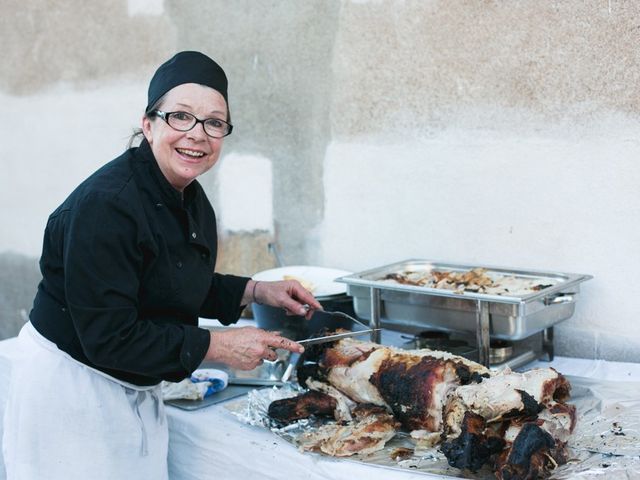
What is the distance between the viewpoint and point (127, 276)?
1826 mm

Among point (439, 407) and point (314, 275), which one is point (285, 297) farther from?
point (314, 275)

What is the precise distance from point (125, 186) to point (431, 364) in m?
0.95

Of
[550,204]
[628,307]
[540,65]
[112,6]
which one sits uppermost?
[112,6]

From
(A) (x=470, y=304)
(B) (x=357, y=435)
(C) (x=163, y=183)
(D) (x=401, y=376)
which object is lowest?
(B) (x=357, y=435)

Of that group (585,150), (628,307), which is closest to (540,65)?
(585,150)


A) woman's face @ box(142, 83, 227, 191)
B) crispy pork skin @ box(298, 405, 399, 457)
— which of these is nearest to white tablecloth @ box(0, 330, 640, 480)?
crispy pork skin @ box(298, 405, 399, 457)

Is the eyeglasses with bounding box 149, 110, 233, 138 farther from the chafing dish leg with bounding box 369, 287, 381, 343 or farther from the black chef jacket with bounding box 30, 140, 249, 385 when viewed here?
the chafing dish leg with bounding box 369, 287, 381, 343

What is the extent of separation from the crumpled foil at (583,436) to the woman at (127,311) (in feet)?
0.95

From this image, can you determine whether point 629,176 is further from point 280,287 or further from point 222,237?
point 222,237

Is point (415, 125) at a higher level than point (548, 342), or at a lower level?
higher

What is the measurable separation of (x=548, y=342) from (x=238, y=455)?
1280 mm

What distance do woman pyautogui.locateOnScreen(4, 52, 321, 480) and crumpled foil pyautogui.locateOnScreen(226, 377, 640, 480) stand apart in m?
0.29

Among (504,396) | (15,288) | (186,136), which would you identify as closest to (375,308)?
(504,396)

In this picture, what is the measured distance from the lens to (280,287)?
2455mm
